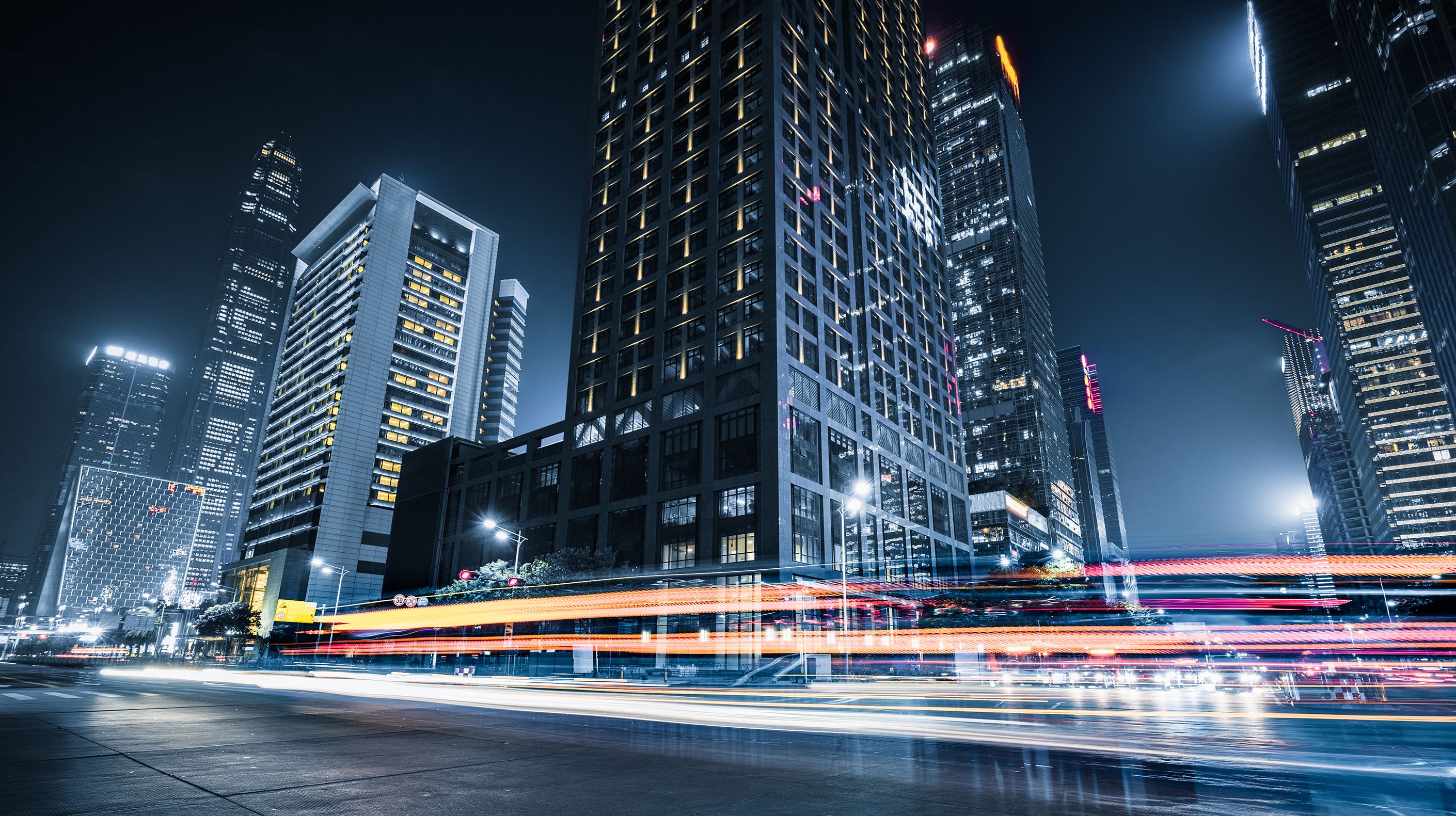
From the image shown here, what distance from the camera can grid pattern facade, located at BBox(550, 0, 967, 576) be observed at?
66.1 metres

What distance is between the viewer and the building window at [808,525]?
6219cm

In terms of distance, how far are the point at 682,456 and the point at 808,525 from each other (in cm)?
1409

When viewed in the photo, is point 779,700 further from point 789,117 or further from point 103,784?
point 789,117

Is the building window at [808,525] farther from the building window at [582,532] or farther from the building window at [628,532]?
the building window at [582,532]

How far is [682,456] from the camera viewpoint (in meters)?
69.4

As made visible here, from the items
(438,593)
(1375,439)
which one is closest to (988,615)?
(438,593)

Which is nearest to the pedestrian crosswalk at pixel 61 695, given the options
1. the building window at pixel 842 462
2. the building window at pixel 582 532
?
the building window at pixel 582 532

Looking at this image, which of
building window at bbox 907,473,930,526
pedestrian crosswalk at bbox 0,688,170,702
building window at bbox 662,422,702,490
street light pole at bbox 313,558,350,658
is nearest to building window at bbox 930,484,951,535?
building window at bbox 907,473,930,526

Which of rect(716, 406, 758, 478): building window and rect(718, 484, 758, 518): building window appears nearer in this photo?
rect(718, 484, 758, 518): building window

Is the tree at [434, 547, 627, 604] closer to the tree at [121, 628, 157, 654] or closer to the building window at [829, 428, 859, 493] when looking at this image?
the building window at [829, 428, 859, 493]

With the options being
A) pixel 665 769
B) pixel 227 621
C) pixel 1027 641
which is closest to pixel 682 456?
pixel 1027 641

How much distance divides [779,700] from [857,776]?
47.7 feet

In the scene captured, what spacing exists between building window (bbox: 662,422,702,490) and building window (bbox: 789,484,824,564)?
970 centimetres

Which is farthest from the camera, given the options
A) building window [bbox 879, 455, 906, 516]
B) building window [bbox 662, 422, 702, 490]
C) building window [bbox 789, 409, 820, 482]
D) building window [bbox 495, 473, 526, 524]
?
building window [bbox 495, 473, 526, 524]
